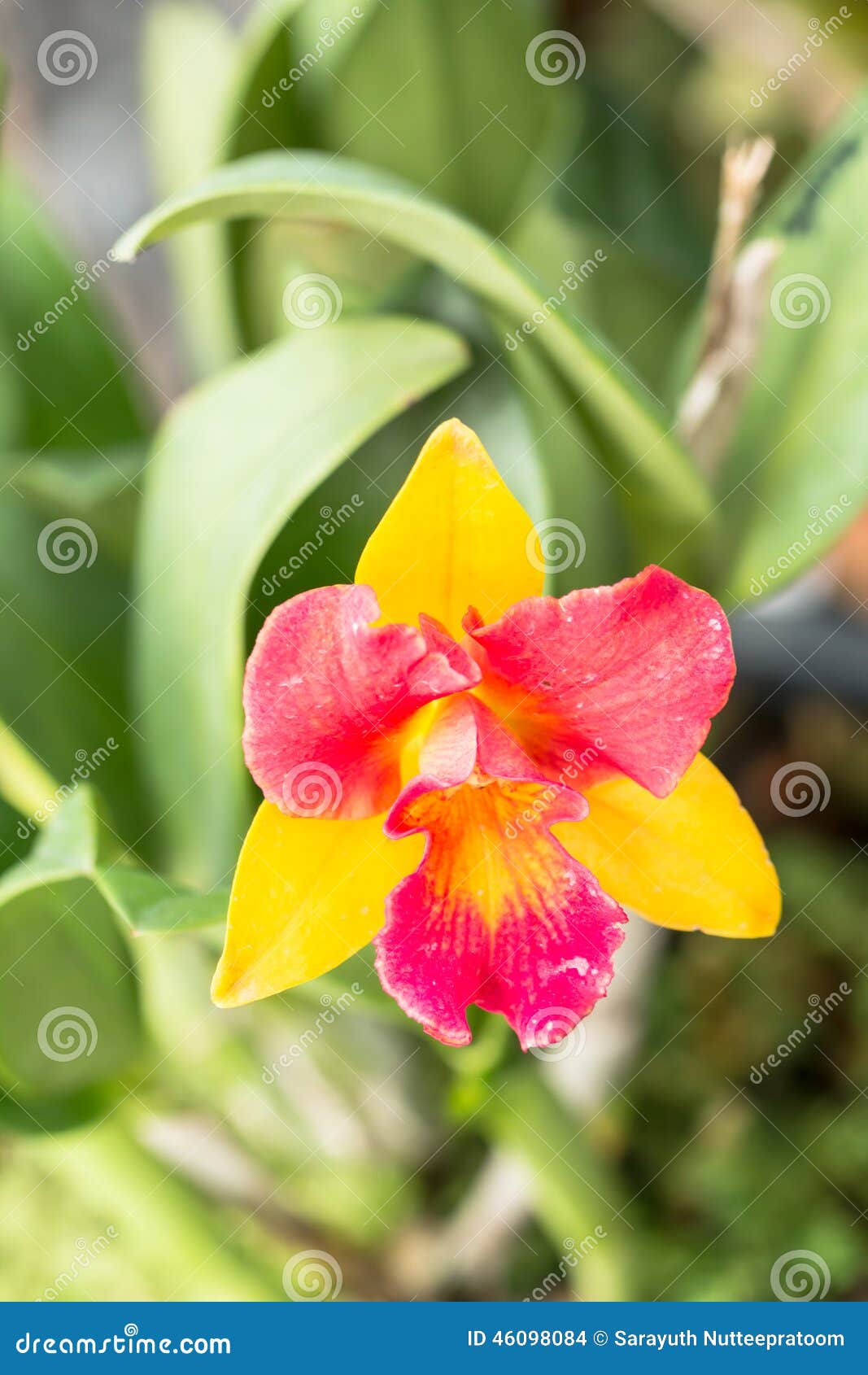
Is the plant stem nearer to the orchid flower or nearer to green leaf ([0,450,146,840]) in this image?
green leaf ([0,450,146,840])

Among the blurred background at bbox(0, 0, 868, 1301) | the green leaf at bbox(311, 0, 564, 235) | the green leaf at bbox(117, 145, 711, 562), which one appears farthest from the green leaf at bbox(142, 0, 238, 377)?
the green leaf at bbox(117, 145, 711, 562)

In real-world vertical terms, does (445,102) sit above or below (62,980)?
above

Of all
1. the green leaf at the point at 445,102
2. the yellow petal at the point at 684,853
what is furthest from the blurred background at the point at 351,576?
the yellow petal at the point at 684,853

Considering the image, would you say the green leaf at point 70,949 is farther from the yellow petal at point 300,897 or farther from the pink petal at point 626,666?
the pink petal at point 626,666

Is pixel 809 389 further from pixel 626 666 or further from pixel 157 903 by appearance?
pixel 157 903

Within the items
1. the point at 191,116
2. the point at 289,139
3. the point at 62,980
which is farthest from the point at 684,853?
the point at 191,116

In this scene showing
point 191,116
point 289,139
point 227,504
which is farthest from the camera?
point 191,116
